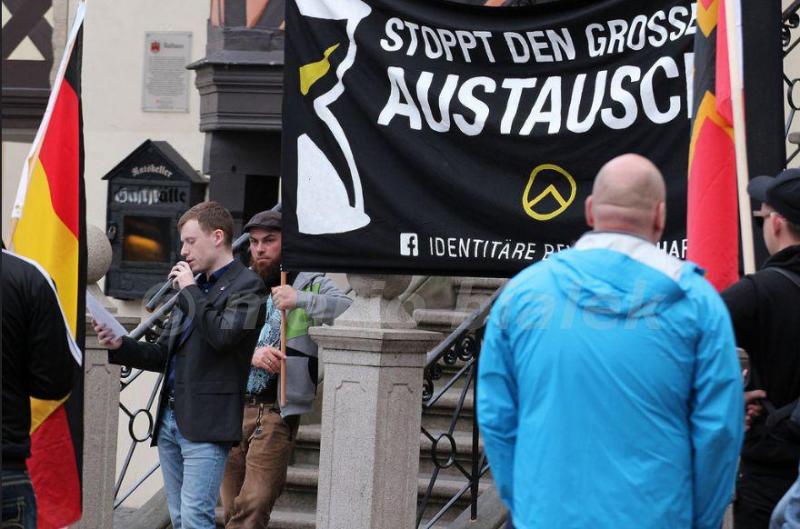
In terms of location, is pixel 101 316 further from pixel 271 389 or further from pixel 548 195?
pixel 548 195

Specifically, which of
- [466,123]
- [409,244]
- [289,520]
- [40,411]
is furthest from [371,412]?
[289,520]

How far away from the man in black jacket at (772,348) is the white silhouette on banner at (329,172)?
2301 mm

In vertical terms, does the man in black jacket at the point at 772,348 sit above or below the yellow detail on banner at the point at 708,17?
below

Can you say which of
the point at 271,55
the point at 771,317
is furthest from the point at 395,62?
the point at 271,55

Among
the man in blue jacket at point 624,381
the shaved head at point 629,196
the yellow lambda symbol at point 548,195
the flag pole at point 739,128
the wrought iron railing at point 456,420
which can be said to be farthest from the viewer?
the wrought iron railing at point 456,420

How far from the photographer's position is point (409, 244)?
682 centimetres

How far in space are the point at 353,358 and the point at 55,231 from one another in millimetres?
1474

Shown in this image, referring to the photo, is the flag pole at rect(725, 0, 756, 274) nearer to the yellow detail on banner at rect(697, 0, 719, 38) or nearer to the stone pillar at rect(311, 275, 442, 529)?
A: the yellow detail on banner at rect(697, 0, 719, 38)

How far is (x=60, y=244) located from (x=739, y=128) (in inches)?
108

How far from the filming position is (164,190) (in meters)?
12.6

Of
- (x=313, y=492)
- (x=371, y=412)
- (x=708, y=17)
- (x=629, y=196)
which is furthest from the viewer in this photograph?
(x=313, y=492)

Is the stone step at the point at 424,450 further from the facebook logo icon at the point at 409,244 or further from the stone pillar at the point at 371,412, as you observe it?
the facebook logo icon at the point at 409,244

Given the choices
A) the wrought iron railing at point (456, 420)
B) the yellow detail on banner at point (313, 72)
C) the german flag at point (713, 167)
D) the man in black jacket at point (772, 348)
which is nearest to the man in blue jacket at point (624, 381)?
the man in black jacket at point (772, 348)

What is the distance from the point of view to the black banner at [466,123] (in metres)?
6.47
